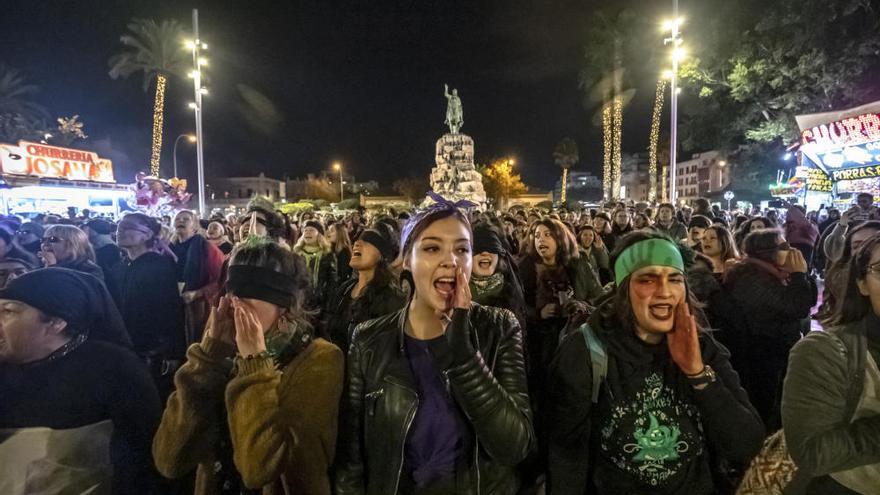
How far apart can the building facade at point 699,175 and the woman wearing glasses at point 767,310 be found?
7394cm

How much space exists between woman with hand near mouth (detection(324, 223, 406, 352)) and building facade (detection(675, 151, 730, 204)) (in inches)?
2952

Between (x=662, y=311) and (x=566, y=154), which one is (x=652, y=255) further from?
(x=566, y=154)

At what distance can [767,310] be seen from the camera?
12.3ft

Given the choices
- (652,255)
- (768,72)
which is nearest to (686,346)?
(652,255)

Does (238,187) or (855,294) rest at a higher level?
(238,187)

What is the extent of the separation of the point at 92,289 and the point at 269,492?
1262mm

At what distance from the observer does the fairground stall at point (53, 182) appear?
2178cm

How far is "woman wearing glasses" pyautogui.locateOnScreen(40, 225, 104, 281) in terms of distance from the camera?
4.77 metres

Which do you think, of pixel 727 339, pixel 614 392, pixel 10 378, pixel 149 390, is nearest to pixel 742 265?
pixel 727 339

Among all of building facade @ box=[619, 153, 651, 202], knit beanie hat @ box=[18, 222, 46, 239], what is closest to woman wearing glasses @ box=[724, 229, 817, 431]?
knit beanie hat @ box=[18, 222, 46, 239]

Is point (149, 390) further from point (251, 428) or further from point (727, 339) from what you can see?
point (727, 339)

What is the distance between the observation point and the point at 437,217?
2.04 meters

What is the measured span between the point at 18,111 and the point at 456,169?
3520 cm

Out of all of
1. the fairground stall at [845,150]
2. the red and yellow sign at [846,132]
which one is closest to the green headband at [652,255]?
the fairground stall at [845,150]
